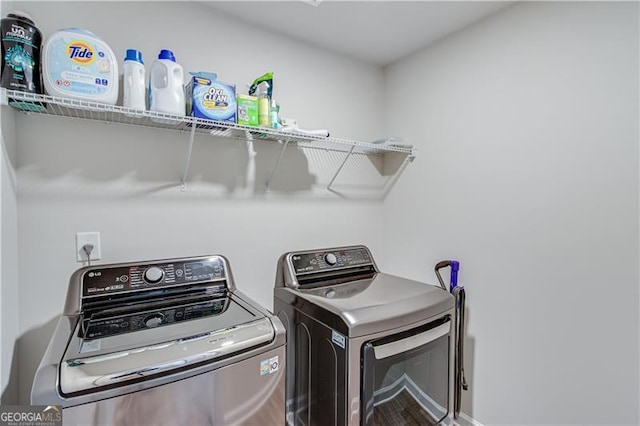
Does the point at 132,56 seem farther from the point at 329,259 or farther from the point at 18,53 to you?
the point at 329,259

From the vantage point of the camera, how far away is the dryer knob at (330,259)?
173 cm

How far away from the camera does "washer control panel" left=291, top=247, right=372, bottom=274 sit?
64.9 inches

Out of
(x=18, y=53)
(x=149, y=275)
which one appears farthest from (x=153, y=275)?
(x=18, y=53)

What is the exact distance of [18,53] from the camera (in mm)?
1055

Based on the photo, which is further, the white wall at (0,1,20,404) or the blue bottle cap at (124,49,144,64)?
the blue bottle cap at (124,49,144,64)

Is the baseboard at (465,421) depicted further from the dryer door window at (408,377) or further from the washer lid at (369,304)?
the washer lid at (369,304)

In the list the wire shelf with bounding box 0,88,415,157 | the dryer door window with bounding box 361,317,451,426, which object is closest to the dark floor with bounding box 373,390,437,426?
the dryer door window with bounding box 361,317,451,426

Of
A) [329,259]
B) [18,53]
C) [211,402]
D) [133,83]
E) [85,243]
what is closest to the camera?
[211,402]

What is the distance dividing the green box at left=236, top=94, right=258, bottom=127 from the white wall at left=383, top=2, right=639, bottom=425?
3.78 feet

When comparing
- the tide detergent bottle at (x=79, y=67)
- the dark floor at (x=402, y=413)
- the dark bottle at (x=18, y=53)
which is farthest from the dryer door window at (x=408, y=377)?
the dark bottle at (x=18, y=53)

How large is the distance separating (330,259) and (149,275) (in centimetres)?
88

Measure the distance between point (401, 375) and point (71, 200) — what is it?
1572 mm

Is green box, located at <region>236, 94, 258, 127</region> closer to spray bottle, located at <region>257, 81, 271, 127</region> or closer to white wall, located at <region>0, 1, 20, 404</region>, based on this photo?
spray bottle, located at <region>257, 81, 271, 127</region>

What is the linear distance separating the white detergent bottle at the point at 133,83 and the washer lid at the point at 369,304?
1038 millimetres
